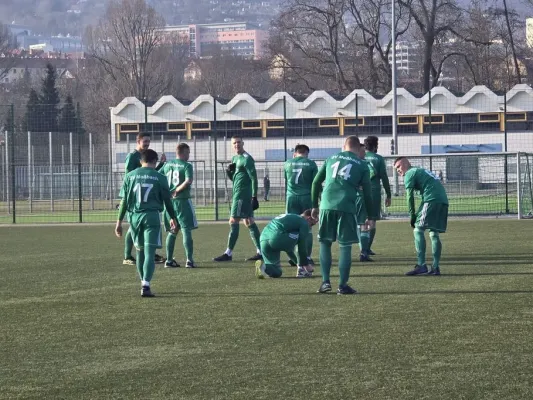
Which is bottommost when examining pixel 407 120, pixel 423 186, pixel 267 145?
pixel 423 186

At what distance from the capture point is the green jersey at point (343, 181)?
1232 centimetres

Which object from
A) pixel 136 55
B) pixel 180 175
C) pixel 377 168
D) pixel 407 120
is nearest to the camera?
pixel 180 175

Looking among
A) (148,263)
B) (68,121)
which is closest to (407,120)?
(68,121)

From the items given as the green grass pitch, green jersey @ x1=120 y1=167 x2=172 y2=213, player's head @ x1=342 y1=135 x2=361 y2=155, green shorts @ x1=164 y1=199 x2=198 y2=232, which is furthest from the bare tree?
player's head @ x1=342 y1=135 x2=361 y2=155

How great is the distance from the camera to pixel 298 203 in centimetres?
1628

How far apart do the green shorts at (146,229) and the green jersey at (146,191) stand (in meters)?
0.07

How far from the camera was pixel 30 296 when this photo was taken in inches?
504

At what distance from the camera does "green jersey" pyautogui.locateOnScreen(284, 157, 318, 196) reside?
16.2 metres

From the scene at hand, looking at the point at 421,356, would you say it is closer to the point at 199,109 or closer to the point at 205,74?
the point at 199,109

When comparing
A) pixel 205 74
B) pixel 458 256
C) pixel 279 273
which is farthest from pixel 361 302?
pixel 205 74

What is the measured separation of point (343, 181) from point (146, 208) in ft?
7.59

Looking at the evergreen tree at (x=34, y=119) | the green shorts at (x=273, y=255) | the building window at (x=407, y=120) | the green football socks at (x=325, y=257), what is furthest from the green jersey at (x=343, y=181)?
the building window at (x=407, y=120)

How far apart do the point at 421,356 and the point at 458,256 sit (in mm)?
9123

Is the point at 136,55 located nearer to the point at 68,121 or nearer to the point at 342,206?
the point at 68,121
